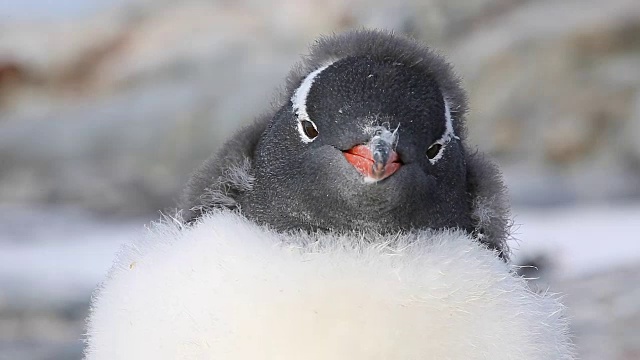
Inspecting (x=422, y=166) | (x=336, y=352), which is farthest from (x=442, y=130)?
(x=336, y=352)

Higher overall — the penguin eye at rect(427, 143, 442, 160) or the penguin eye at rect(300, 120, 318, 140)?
the penguin eye at rect(300, 120, 318, 140)

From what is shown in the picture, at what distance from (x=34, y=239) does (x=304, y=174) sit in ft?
11.8

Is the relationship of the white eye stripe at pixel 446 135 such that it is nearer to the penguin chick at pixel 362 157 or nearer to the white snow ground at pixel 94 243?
the penguin chick at pixel 362 157

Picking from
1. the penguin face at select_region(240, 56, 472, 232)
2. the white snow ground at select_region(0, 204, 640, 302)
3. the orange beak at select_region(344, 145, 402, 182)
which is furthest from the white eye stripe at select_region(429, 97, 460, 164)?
the white snow ground at select_region(0, 204, 640, 302)

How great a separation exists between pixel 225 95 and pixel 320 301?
3.91 meters

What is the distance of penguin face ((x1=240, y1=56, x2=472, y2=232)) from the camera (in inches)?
51.4

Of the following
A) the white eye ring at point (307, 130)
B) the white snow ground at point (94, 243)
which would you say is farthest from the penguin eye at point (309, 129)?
the white snow ground at point (94, 243)

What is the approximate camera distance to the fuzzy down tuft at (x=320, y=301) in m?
1.18

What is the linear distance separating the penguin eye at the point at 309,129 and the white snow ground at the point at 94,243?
9.24ft

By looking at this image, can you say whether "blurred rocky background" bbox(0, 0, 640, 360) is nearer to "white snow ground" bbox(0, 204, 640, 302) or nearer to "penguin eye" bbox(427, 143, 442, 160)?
"white snow ground" bbox(0, 204, 640, 302)

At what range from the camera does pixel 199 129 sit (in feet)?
16.3

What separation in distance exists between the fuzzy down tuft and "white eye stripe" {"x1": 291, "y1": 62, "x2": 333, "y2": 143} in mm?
195

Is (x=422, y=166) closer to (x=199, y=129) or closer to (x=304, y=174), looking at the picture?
(x=304, y=174)

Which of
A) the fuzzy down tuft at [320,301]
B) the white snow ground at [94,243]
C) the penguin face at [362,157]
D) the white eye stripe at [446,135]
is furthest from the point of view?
the white snow ground at [94,243]
